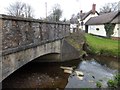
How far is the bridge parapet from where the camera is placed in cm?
977

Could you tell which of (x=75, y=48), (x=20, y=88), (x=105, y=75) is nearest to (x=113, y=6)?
(x=75, y=48)

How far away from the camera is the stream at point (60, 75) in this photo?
1472 cm

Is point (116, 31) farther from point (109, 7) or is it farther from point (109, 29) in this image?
point (109, 7)

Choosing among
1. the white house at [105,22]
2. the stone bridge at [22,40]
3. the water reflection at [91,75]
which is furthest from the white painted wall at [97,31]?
the stone bridge at [22,40]

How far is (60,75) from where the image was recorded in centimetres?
1756

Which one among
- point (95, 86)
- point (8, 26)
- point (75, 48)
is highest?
point (8, 26)

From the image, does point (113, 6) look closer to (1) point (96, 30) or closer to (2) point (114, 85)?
(1) point (96, 30)

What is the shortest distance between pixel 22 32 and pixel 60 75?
22.7 feet

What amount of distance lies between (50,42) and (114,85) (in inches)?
294

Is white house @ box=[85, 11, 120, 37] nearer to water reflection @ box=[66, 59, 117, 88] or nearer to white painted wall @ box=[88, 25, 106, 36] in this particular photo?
white painted wall @ box=[88, 25, 106, 36]

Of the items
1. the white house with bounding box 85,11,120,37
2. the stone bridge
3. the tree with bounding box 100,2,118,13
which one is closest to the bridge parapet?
the stone bridge

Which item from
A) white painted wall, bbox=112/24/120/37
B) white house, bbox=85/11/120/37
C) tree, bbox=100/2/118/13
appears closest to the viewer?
white painted wall, bbox=112/24/120/37

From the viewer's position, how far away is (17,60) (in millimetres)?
11078

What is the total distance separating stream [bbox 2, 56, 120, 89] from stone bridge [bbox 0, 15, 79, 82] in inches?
84.9
